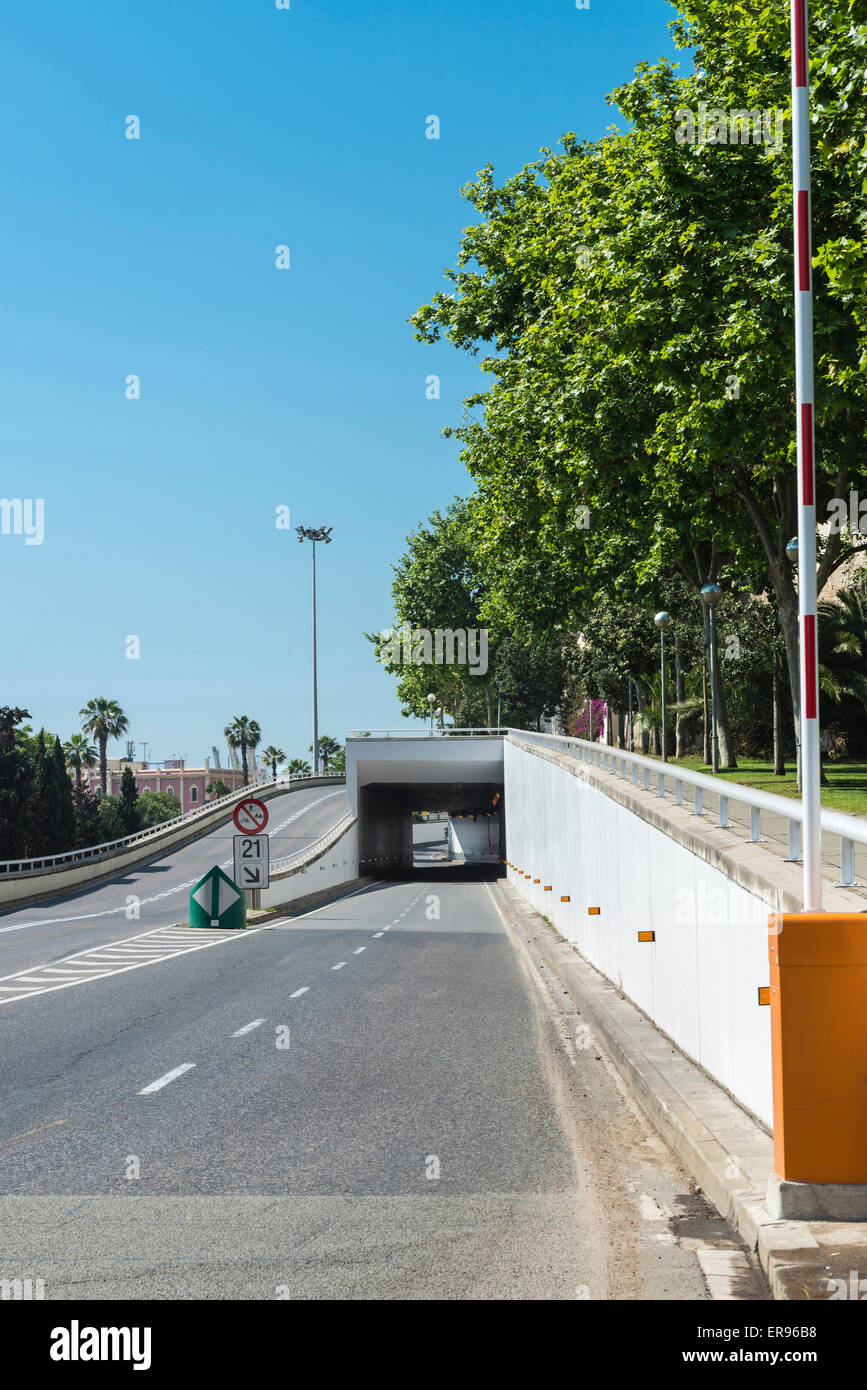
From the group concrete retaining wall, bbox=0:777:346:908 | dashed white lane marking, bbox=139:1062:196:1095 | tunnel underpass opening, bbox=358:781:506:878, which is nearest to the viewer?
dashed white lane marking, bbox=139:1062:196:1095

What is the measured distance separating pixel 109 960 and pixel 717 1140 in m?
15.0

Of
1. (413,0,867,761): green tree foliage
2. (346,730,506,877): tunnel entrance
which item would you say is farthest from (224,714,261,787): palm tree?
(413,0,867,761): green tree foliage

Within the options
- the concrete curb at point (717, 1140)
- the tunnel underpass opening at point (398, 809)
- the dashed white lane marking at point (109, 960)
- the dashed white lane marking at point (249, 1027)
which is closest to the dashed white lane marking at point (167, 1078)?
the dashed white lane marking at point (249, 1027)

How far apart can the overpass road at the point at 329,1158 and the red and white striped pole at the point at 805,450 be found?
6.46ft

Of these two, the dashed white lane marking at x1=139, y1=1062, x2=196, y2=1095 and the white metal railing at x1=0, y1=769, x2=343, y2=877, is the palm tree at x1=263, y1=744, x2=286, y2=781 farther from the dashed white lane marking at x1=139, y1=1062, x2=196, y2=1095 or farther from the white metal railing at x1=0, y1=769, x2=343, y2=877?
the dashed white lane marking at x1=139, y1=1062, x2=196, y2=1095

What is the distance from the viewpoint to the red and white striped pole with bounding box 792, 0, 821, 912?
5.62m

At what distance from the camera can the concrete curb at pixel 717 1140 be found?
4828 millimetres

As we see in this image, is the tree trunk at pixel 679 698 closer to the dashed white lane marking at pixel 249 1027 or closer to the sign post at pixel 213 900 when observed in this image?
the sign post at pixel 213 900

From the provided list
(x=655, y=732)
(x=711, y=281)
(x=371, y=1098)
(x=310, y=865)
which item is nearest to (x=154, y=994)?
(x=371, y=1098)

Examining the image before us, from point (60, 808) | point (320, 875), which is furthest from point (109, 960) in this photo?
point (60, 808)

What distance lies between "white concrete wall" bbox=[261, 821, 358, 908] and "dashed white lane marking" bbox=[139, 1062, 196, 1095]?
2191 cm

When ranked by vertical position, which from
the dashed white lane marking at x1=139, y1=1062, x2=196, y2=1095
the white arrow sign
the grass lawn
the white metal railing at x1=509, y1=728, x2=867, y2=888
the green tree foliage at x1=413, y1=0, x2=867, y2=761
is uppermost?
the green tree foliage at x1=413, y1=0, x2=867, y2=761

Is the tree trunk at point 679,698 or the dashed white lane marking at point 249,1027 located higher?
the tree trunk at point 679,698

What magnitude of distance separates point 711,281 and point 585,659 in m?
30.8
